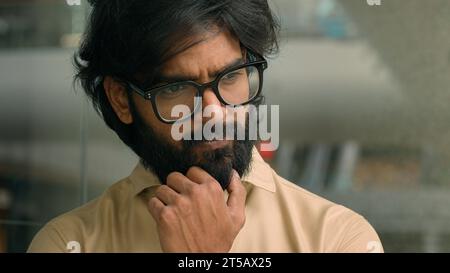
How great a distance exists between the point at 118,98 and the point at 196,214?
415 mm

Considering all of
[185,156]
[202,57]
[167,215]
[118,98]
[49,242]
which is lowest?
[49,242]

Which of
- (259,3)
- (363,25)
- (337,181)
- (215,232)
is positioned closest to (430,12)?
(363,25)

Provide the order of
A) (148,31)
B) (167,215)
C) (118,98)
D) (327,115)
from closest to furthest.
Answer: (167,215) < (148,31) < (118,98) < (327,115)

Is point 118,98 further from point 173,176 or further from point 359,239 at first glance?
point 359,239

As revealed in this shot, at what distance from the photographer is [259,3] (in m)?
1.91

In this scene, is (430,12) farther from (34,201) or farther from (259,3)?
(34,201)

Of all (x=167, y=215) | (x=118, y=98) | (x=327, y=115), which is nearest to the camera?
(x=167, y=215)

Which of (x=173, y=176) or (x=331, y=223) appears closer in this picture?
(x=173, y=176)

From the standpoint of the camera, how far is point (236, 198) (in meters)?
1.70

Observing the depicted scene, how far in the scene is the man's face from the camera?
1.72m

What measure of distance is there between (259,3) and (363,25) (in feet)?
2.57

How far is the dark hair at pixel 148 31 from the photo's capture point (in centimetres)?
173

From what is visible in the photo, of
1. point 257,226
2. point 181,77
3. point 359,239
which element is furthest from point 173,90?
point 359,239

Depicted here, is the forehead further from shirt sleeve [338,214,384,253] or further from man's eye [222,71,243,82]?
shirt sleeve [338,214,384,253]
